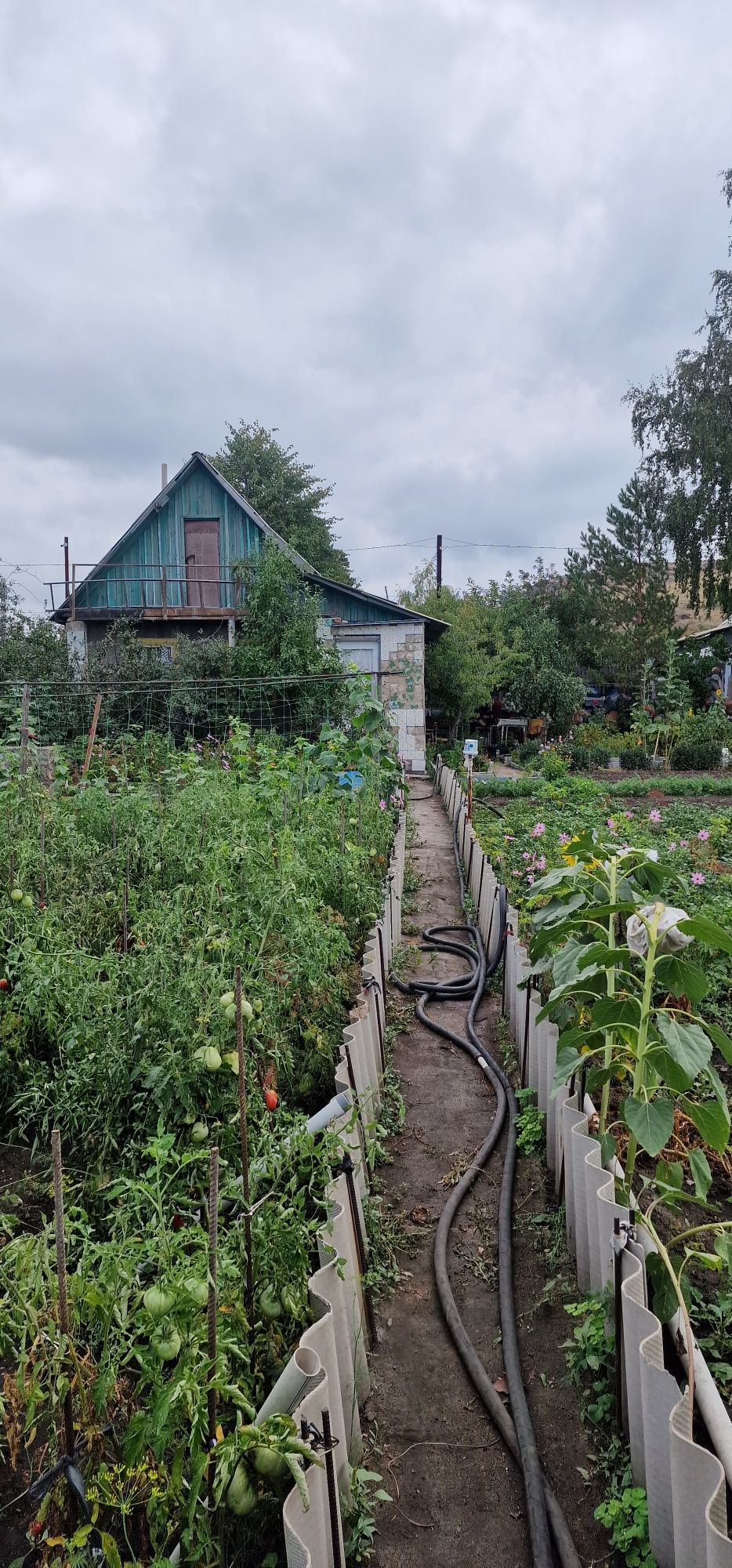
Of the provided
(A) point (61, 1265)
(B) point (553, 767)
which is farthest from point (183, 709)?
(A) point (61, 1265)

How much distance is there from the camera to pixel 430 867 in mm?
8078

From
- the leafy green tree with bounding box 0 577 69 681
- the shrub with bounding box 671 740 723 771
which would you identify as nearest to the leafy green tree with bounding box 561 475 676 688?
the shrub with bounding box 671 740 723 771

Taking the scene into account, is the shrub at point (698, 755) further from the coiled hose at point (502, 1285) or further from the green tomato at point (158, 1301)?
the green tomato at point (158, 1301)

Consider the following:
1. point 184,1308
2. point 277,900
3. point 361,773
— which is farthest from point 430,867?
point 184,1308

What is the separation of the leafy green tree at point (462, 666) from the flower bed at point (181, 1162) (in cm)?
1463

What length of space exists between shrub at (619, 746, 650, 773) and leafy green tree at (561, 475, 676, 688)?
5566 millimetres

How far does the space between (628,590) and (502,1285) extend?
22.1 meters

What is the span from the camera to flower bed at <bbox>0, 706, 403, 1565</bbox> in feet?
4.44

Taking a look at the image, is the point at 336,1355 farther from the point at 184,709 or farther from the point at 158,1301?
the point at 184,709

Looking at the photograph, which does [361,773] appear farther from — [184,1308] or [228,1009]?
[184,1308]

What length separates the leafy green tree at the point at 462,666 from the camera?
61.8ft

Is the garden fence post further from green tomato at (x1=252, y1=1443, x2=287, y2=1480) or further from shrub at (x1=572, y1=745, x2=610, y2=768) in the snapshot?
shrub at (x1=572, y1=745, x2=610, y2=768)

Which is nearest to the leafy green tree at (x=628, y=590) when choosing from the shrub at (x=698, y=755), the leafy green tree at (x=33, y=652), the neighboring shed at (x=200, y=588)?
the shrub at (x=698, y=755)

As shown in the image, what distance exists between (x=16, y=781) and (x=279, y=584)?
30.8 ft
